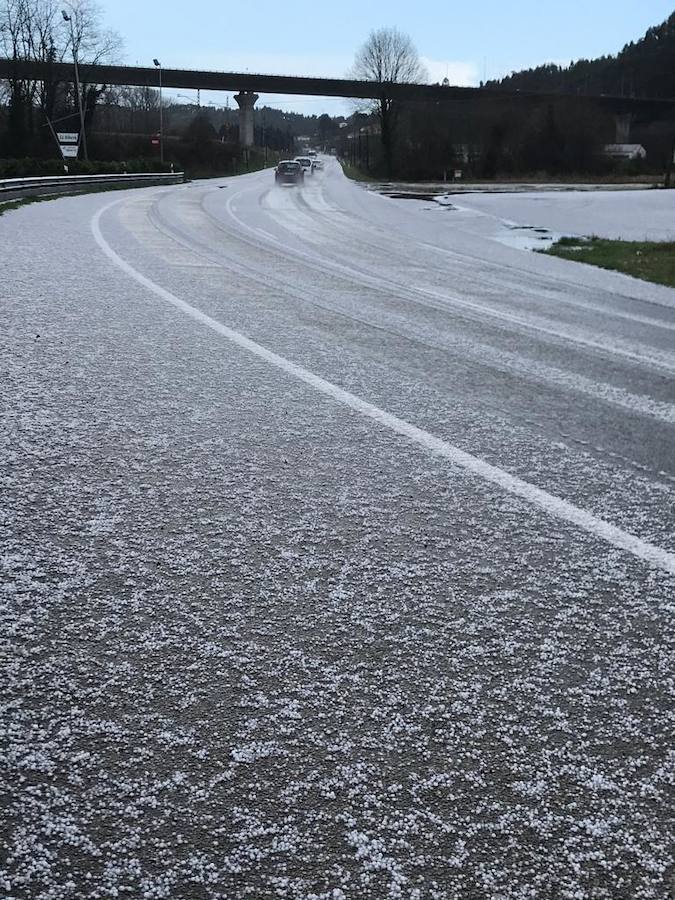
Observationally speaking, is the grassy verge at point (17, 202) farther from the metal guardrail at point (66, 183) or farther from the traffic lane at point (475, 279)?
the traffic lane at point (475, 279)

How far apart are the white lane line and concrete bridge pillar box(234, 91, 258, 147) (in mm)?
111151

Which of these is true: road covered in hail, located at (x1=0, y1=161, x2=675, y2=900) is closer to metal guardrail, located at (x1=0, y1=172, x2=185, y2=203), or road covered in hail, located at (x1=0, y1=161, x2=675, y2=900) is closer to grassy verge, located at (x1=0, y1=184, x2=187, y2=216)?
grassy verge, located at (x1=0, y1=184, x2=187, y2=216)

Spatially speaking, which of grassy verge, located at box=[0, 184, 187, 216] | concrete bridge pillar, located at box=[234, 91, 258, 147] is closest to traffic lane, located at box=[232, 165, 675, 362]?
grassy verge, located at box=[0, 184, 187, 216]

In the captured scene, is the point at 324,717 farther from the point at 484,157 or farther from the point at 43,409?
the point at 484,157

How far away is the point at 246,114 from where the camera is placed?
369 feet

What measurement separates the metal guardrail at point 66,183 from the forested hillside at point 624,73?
108m

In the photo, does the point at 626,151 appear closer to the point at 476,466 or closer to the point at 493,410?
the point at 493,410

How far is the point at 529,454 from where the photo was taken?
4.45 meters

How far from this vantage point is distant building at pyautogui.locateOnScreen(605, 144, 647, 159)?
336ft

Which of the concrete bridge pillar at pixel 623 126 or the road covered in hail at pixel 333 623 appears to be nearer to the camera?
the road covered in hail at pixel 333 623

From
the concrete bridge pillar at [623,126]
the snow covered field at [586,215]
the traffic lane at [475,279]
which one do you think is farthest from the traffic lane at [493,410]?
the concrete bridge pillar at [623,126]

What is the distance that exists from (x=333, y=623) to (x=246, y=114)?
390 feet

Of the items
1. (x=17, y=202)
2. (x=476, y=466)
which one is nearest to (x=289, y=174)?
(x=17, y=202)

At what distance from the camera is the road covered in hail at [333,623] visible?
6.07 ft
